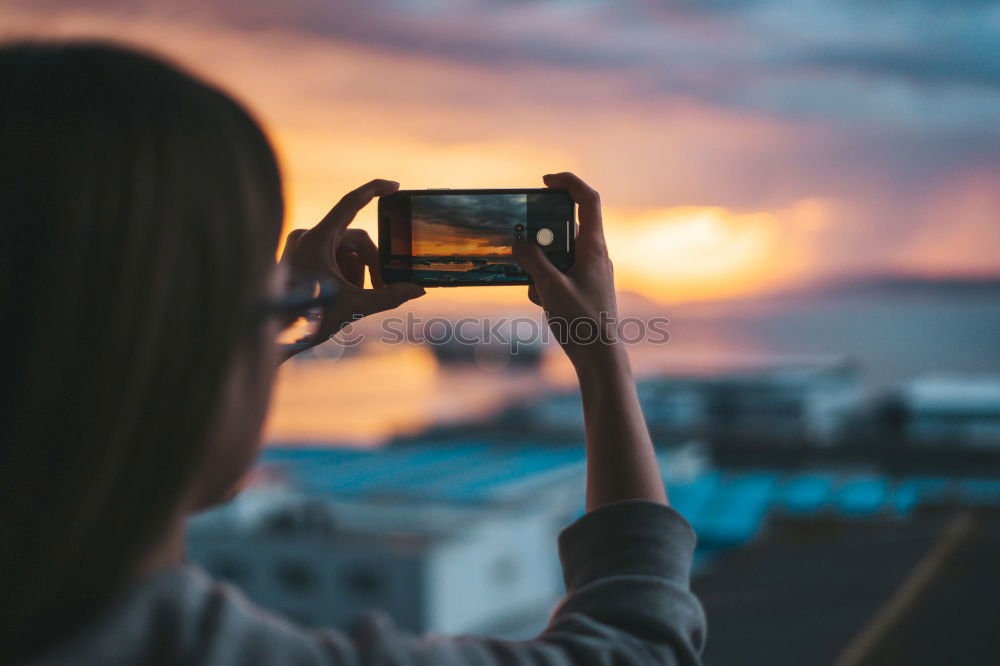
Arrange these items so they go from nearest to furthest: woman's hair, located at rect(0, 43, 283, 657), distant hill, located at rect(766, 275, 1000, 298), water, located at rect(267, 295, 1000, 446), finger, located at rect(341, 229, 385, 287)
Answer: woman's hair, located at rect(0, 43, 283, 657)
finger, located at rect(341, 229, 385, 287)
distant hill, located at rect(766, 275, 1000, 298)
water, located at rect(267, 295, 1000, 446)

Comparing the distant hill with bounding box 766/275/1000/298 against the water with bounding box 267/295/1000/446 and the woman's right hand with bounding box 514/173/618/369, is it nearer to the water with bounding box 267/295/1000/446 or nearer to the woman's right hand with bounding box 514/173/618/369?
the woman's right hand with bounding box 514/173/618/369

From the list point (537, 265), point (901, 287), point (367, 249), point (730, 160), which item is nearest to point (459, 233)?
point (367, 249)

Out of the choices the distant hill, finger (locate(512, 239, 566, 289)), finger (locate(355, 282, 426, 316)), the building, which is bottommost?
the building

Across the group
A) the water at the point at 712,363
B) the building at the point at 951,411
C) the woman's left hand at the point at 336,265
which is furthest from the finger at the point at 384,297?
the building at the point at 951,411

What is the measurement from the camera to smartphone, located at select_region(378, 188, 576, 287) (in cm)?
71

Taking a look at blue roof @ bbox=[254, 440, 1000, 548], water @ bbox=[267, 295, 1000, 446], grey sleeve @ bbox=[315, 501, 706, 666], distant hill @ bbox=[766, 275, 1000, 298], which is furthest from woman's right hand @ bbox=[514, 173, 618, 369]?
water @ bbox=[267, 295, 1000, 446]

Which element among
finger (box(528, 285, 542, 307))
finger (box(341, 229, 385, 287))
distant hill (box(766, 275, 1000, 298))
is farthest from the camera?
distant hill (box(766, 275, 1000, 298))

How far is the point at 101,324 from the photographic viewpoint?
0.31 meters

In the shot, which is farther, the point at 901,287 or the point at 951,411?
the point at 951,411

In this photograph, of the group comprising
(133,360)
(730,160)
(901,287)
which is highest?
(730,160)

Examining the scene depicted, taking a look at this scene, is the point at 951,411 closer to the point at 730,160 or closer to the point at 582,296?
the point at 730,160

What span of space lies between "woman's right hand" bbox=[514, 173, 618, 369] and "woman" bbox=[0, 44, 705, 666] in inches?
7.5

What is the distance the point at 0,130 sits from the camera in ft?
1.12

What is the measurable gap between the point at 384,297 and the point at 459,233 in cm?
13
